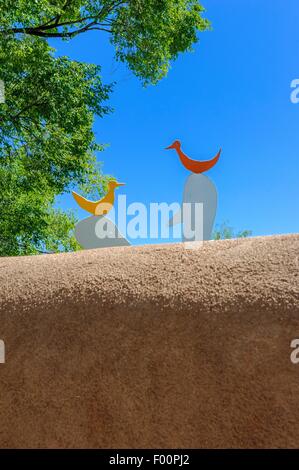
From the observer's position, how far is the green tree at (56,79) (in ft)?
43.6

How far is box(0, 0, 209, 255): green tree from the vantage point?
13.3 meters

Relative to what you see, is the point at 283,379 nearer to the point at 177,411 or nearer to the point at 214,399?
the point at 214,399

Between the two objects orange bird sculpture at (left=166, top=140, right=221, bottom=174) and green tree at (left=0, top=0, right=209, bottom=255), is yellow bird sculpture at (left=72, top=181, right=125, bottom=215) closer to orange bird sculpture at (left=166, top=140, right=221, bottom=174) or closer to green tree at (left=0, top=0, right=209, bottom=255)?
orange bird sculpture at (left=166, top=140, right=221, bottom=174)

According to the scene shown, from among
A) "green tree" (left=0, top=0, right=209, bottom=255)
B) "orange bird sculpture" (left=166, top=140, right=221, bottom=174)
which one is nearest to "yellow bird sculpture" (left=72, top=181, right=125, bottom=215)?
"orange bird sculpture" (left=166, top=140, right=221, bottom=174)

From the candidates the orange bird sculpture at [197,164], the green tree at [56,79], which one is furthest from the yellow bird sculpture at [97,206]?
the green tree at [56,79]

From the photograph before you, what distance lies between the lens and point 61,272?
Result: 253 cm

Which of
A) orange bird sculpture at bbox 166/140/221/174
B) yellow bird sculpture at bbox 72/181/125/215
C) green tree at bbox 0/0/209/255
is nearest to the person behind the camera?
orange bird sculpture at bbox 166/140/221/174

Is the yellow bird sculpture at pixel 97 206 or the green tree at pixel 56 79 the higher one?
the green tree at pixel 56 79

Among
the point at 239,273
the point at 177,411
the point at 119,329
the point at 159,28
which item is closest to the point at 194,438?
the point at 177,411

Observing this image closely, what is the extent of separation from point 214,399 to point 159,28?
14408mm

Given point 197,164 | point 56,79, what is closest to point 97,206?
point 197,164

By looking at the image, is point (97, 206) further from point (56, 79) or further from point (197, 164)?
point (56, 79)

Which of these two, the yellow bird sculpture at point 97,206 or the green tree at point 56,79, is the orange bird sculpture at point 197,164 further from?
the green tree at point 56,79

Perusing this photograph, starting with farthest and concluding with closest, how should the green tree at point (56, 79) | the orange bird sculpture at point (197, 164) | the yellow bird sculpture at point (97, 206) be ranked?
the green tree at point (56, 79) < the yellow bird sculpture at point (97, 206) < the orange bird sculpture at point (197, 164)
